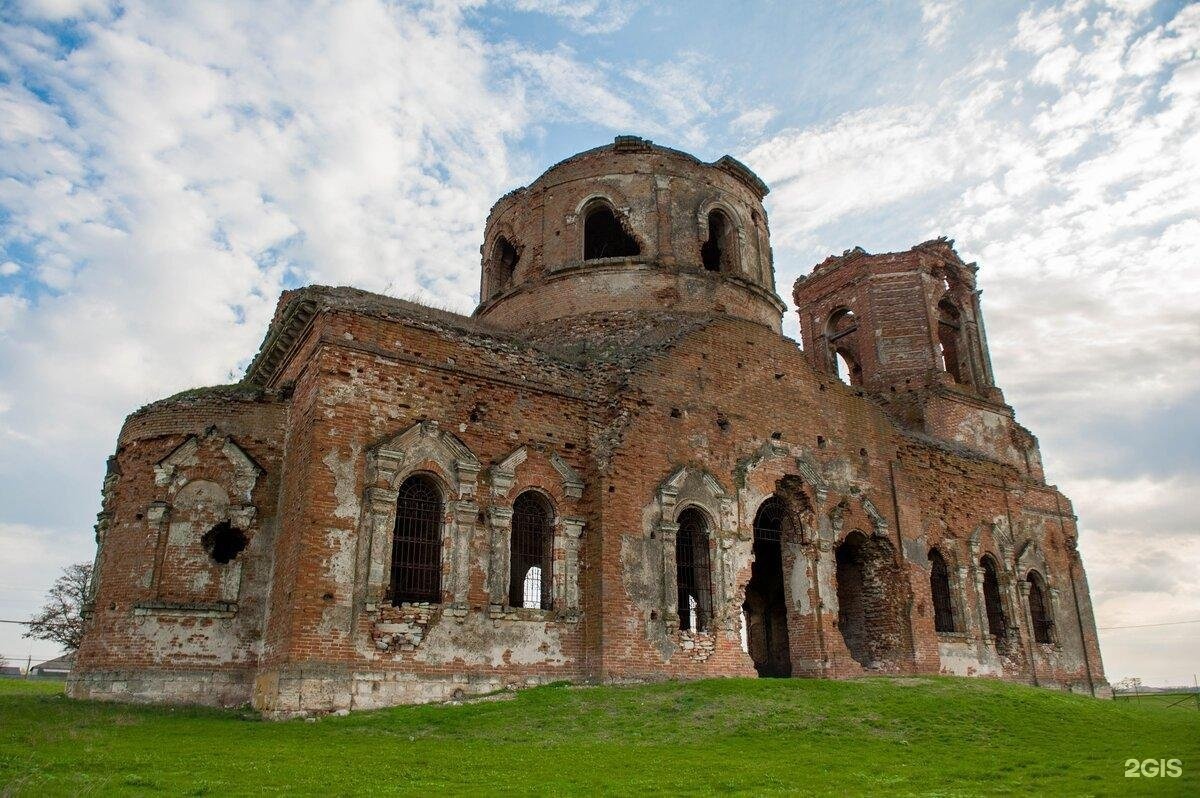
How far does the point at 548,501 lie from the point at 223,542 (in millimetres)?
5185

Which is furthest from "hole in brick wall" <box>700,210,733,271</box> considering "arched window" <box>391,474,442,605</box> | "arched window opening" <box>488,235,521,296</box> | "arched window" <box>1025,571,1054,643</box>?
"arched window" <box>1025,571,1054,643</box>

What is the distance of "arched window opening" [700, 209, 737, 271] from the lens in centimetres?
1984

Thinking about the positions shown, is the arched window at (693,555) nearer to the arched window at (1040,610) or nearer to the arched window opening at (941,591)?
the arched window opening at (941,591)

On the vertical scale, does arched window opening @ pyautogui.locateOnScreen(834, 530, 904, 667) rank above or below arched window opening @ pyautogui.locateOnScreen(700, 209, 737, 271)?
below

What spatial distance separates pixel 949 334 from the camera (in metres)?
25.8

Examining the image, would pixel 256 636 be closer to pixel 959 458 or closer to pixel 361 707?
pixel 361 707

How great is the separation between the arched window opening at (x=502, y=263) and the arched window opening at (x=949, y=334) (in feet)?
41.5

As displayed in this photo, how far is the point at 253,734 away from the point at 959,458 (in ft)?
54.4

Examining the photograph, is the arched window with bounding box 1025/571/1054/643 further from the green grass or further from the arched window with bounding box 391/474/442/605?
the arched window with bounding box 391/474/442/605

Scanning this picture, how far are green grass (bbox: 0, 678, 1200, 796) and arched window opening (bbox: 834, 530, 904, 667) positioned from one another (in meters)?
3.29

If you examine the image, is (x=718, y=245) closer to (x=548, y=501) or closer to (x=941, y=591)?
(x=548, y=501)

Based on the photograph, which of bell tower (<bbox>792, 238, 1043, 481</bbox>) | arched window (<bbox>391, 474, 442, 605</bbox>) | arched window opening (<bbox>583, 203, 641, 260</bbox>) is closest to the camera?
arched window (<bbox>391, 474, 442, 605</bbox>)

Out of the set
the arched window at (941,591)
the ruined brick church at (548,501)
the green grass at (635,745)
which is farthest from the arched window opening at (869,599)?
the green grass at (635,745)

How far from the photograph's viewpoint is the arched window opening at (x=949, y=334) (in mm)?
25406
